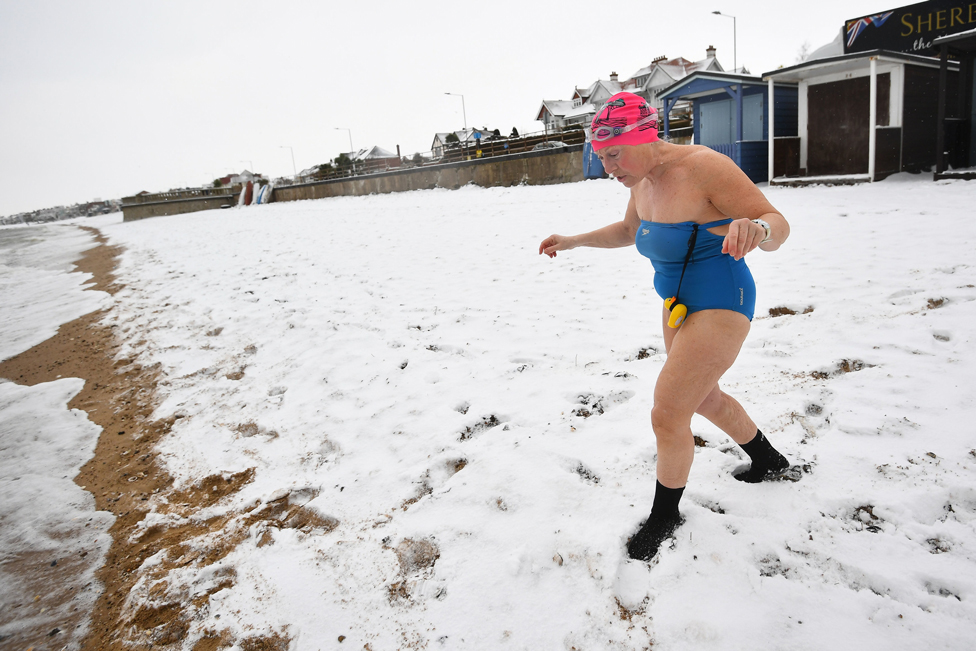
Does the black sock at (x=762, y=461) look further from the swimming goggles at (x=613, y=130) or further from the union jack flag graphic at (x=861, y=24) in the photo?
the union jack flag graphic at (x=861, y=24)

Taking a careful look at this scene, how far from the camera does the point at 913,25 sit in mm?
15492

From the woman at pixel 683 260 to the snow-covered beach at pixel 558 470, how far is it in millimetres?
424

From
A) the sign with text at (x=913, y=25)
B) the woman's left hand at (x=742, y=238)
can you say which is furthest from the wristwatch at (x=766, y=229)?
the sign with text at (x=913, y=25)

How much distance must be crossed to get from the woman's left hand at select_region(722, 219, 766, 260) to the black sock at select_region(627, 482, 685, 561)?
105 cm

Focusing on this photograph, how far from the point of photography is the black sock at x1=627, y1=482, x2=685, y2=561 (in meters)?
2.25

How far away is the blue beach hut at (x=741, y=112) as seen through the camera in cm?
1504

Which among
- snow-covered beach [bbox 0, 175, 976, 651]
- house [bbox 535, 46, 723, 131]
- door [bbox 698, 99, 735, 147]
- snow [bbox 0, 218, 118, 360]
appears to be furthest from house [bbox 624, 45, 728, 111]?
snow-covered beach [bbox 0, 175, 976, 651]

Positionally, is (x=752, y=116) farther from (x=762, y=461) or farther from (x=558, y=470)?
(x=558, y=470)

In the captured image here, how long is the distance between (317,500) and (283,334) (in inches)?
120

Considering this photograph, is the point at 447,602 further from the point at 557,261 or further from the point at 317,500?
the point at 557,261

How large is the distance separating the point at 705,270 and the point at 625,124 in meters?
0.65

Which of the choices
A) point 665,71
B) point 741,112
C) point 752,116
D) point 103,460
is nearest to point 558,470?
point 103,460

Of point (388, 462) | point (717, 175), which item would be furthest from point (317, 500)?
point (717, 175)

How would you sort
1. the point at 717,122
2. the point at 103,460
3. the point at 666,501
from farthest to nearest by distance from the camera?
the point at 717,122
the point at 103,460
the point at 666,501
